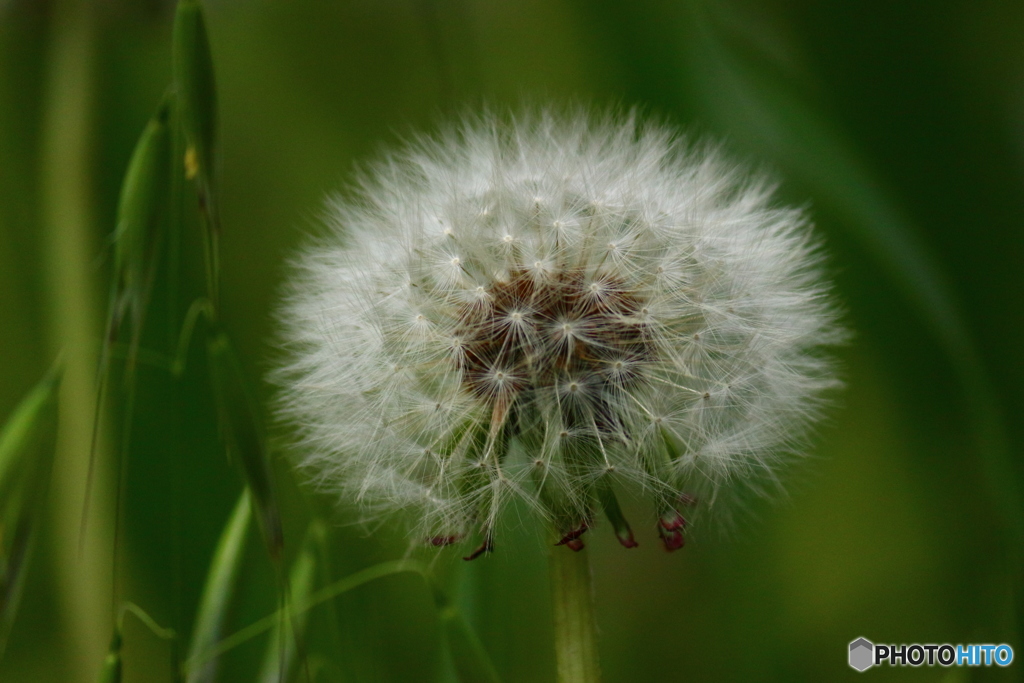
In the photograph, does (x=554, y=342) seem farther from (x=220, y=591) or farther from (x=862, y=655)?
(x=862, y=655)

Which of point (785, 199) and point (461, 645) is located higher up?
point (785, 199)

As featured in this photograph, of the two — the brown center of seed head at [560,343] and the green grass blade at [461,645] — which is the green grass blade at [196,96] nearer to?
the brown center of seed head at [560,343]

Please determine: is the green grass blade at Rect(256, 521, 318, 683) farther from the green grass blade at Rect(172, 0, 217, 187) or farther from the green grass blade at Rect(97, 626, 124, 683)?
the green grass blade at Rect(172, 0, 217, 187)

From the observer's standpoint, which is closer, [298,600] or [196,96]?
[196,96]

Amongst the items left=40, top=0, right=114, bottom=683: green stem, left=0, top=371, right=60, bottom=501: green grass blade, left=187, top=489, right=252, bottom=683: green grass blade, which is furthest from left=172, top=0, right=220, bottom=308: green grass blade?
left=40, top=0, right=114, bottom=683: green stem

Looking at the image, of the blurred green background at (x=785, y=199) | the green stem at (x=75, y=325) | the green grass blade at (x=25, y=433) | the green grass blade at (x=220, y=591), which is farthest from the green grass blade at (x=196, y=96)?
the green stem at (x=75, y=325)

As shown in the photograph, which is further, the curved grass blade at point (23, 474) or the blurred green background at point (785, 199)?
the blurred green background at point (785, 199)

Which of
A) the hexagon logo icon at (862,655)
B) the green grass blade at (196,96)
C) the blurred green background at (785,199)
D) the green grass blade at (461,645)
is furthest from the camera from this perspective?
the blurred green background at (785,199)

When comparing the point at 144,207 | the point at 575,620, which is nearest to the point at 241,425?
the point at 144,207
